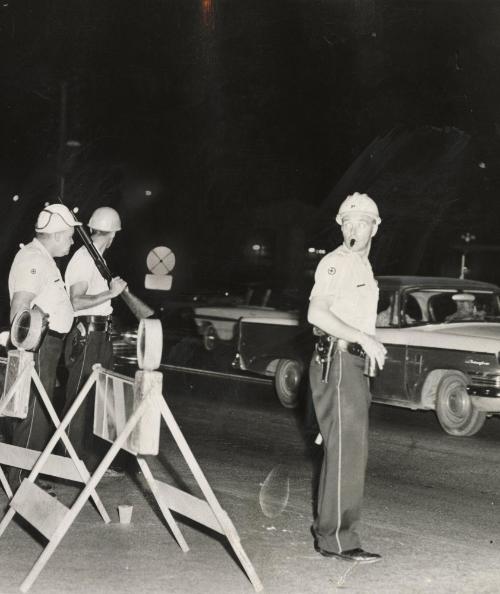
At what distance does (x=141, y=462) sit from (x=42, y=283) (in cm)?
156

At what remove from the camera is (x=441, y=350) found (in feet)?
32.7

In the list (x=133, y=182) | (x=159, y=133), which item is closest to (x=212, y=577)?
(x=159, y=133)

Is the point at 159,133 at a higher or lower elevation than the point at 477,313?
higher

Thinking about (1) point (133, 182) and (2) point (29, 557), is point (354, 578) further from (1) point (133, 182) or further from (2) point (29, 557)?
(1) point (133, 182)

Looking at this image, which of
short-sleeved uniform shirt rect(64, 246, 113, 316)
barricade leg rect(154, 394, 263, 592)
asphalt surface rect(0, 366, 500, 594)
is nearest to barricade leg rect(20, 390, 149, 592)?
barricade leg rect(154, 394, 263, 592)

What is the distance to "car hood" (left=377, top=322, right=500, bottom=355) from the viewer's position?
31.8ft

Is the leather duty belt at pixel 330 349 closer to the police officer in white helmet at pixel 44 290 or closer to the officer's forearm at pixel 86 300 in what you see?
the police officer in white helmet at pixel 44 290

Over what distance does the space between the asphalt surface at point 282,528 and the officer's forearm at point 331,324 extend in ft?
4.14

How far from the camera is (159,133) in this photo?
35938 mm

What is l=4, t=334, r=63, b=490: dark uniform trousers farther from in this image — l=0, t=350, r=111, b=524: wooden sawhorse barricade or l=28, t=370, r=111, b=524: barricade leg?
l=0, t=350, r=111, b=524: wooden sawhorse barricade

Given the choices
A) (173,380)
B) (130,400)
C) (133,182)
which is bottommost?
(173,380)

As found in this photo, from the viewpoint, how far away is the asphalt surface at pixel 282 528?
4.77 metres

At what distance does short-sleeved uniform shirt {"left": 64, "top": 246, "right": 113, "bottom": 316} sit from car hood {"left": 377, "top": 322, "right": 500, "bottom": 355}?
416 cm

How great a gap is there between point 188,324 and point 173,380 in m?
3.45
